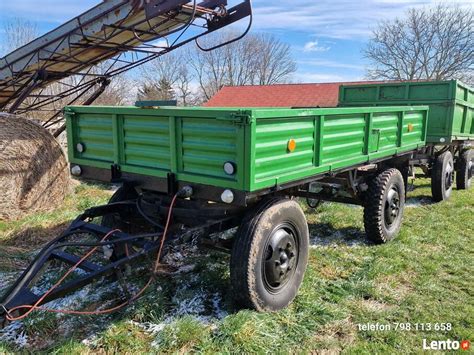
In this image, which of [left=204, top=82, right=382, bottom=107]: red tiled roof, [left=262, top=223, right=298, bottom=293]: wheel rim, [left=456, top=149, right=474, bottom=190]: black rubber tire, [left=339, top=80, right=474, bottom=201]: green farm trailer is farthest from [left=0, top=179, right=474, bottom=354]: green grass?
[left=204, top=82, right=382, bottom=107]: red tiled roof

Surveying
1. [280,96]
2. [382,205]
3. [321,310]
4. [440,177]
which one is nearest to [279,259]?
[321,310]

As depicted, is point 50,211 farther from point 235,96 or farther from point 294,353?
point 235,96

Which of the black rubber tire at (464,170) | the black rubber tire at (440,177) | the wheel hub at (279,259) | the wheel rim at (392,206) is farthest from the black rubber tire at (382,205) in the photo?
the black rubber tire at (464,170)

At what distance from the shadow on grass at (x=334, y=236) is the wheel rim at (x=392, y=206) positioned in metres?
0.39

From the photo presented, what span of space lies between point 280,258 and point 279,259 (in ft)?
0.09

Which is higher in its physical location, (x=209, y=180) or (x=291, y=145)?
(x=291, y=145)

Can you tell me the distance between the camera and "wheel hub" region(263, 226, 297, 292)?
138 inches

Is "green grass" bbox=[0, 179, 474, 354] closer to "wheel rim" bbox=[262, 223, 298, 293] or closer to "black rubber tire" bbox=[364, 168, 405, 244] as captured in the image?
"black rubber tire" bbox=[364, 168, 405, 244]

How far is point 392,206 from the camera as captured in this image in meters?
5.47

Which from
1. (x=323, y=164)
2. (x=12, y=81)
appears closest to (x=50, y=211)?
(x=12, y=81)

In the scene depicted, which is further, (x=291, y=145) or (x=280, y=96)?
(x=280, y=96)

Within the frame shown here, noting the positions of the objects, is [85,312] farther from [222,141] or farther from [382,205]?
[382,205]

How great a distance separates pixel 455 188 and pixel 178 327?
8.16 m

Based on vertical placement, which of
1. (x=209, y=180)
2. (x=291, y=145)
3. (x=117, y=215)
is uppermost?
(x=291, y=145)
